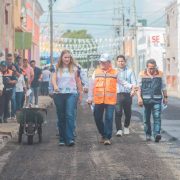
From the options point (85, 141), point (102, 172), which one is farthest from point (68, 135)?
point (102, 172)

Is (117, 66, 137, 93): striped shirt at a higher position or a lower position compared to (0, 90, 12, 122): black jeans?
higher

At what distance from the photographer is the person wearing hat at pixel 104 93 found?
527 inches

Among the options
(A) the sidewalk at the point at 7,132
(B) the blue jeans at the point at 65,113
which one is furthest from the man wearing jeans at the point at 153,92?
(A) the sidewalk at the point at 7,132

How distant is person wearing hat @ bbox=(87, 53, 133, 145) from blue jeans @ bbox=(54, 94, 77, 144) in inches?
19.0

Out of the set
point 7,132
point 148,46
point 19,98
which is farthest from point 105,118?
point 148,46

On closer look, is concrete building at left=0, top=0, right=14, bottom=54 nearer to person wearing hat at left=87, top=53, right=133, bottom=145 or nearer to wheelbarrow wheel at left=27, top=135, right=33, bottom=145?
person wearing hat at left=87, top=53, right=133, bottom=145

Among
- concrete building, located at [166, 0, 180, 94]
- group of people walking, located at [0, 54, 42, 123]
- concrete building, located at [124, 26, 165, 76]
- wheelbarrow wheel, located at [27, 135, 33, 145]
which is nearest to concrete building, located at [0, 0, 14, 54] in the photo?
group of people walking, located at [0, 54, 42, 123]

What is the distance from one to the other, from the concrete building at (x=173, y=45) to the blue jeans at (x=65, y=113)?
137 feet

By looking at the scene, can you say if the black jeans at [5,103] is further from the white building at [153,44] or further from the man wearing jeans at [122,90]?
the white building at [153,44]

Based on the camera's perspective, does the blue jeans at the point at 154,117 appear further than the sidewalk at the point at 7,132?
No

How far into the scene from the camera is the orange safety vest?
1338 centimetres

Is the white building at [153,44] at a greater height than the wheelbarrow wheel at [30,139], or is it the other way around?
the white building at [153,44]

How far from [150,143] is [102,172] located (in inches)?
152

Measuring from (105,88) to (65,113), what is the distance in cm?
95
